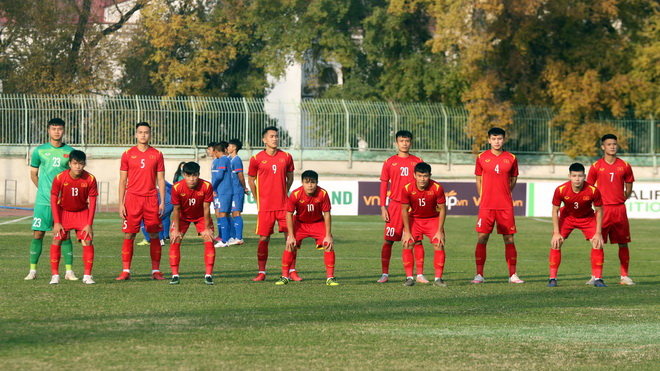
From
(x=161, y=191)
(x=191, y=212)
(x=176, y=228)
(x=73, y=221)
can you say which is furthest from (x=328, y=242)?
(x=73, y=221)

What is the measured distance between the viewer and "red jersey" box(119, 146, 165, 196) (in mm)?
13180

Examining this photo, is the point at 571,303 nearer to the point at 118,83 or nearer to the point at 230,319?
the point at 230,319

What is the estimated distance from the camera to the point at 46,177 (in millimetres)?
12852

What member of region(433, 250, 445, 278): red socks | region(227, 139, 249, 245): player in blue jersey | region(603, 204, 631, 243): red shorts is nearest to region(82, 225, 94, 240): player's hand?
region(433, 250, 445, 278): red socks

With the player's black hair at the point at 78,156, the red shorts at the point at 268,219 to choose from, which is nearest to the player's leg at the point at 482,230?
the red shorts at the point at 268,219

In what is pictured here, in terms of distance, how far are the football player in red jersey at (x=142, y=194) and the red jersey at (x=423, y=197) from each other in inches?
119

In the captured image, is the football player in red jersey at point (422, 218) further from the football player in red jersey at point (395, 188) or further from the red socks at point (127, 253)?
the red socks at point (127, 253)

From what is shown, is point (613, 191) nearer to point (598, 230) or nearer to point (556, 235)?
point (598, 230)

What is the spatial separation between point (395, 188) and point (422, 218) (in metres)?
0.80

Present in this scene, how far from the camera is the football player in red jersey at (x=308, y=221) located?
12.8 m

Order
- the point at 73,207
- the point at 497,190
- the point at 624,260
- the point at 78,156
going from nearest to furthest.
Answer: the point at 78,156 < the point at 73,207 < the point at 497,190 < the point at 624,260

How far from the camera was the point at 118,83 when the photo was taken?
154 feet

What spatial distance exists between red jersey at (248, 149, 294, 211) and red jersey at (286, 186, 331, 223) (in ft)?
2.16

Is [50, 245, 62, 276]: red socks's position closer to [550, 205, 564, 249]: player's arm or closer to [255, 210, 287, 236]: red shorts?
[255, 210, 287, 236]: red shorts
